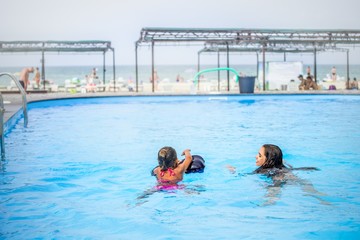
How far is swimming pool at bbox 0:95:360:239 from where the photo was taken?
390 cm

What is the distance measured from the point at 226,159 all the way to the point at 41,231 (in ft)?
13.2

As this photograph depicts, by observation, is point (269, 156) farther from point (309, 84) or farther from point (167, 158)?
point (309, 84)

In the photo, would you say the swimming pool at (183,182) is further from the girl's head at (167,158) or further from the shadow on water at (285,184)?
the girl's head at (167,158)

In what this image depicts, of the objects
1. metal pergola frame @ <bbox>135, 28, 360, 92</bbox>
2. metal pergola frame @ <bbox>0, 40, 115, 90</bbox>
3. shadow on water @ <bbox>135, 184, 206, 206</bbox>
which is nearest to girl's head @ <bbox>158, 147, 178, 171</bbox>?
shadow on water @ <bbox>135, 184, 206, 206</bbox>

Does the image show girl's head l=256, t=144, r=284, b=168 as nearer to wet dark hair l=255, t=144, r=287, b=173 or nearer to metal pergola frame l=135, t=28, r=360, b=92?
wet dark hair l=255, t=144, r=287, b=173

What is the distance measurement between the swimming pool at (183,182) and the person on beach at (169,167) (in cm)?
16

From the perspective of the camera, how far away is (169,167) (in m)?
4.90

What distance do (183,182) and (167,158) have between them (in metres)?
0.65

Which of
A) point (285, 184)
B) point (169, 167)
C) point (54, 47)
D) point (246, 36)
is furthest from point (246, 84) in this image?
point (169, 167)

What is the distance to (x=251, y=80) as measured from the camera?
20.5 meters

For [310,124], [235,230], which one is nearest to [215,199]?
[235,230]

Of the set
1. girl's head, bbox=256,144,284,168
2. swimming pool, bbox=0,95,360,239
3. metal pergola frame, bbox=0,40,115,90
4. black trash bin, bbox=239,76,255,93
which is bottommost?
swimming pool, bbox=0,95,360,239

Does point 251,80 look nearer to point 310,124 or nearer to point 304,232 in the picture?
point 310,124

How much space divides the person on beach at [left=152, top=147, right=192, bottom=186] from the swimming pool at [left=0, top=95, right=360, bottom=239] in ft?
0.52
